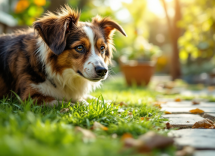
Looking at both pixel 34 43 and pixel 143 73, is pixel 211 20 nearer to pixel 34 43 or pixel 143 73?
pixel 143 73

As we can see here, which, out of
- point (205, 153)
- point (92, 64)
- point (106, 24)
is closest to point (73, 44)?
point (92, 64)

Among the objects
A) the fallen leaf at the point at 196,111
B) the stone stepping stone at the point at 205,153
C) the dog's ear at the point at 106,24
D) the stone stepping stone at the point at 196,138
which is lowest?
the stone stepping stone at the point at 205,153

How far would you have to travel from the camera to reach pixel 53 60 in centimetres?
304

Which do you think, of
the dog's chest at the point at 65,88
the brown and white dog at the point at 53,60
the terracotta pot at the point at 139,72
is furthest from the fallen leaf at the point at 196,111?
the terracotta pot at the point at 139,72

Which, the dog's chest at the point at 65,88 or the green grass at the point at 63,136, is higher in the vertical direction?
the dog's chest at the point at 65,88

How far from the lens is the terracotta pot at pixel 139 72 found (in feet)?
23.1

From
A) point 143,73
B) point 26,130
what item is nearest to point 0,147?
point 26,130

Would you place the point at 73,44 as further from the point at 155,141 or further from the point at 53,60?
the point at 155,141

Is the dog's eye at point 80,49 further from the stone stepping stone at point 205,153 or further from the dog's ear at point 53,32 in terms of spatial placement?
the stone stepping stone at point 205,153

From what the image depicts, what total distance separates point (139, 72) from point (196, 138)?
5316 mm

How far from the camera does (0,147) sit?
1191 mm

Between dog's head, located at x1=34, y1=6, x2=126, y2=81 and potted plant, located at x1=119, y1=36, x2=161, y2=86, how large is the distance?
12.8 feet

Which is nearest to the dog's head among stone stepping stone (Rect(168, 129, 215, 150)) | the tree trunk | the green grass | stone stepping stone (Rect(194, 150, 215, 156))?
the green grass

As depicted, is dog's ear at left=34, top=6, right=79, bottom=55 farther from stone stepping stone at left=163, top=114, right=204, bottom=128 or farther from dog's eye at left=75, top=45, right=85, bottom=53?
stone stepping stone at left=163, top=114, right=204, bottom=128
